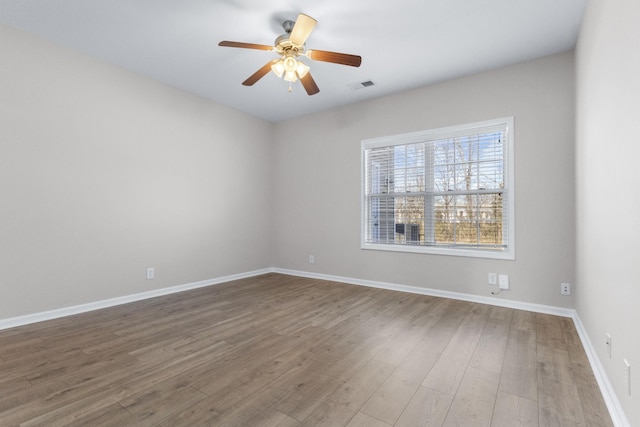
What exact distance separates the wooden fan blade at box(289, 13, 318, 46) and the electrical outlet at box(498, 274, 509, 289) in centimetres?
321

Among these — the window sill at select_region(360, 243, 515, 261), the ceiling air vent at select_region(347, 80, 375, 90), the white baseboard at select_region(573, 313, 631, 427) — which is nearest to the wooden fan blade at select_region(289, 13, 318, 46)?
the ceiling air vent at select_region(347, 80, 375, 90)

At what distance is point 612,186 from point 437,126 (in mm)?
2386

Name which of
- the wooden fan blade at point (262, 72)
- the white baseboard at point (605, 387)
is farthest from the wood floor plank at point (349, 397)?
the wooden fan blade at point (262, 72)

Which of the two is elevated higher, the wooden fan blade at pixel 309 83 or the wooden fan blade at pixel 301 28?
the wooden fan blade at pixel 301 28

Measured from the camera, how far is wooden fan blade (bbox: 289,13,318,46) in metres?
2.28

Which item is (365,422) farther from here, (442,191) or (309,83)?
(442,191)

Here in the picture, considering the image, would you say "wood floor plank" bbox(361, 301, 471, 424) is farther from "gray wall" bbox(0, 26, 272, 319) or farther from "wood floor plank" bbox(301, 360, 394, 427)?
"gray wall" bbox(0, 26, 272, 319)

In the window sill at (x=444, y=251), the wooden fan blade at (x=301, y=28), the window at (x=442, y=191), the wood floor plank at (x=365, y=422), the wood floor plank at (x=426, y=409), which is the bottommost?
the wood floor plank at (x=365, y=422)

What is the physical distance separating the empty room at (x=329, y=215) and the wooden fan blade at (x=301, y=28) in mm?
17

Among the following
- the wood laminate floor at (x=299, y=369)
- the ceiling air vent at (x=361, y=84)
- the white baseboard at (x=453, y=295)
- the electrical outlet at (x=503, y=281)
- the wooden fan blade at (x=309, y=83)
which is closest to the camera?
the wood laminate floor at (x=299, y=369)

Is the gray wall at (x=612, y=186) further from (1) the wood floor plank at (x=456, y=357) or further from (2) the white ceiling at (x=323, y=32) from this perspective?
(1) the wood floor plank at (x=456, y=357)

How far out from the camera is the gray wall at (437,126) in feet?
10.2

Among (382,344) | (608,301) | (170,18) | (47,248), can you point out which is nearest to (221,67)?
(170,18)

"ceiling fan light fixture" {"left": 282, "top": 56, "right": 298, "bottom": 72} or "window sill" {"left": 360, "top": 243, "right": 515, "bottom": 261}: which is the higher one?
"ceiling fan light fixture" {"left": 282, "top": 56, "right": 298, "bottom": 72}
